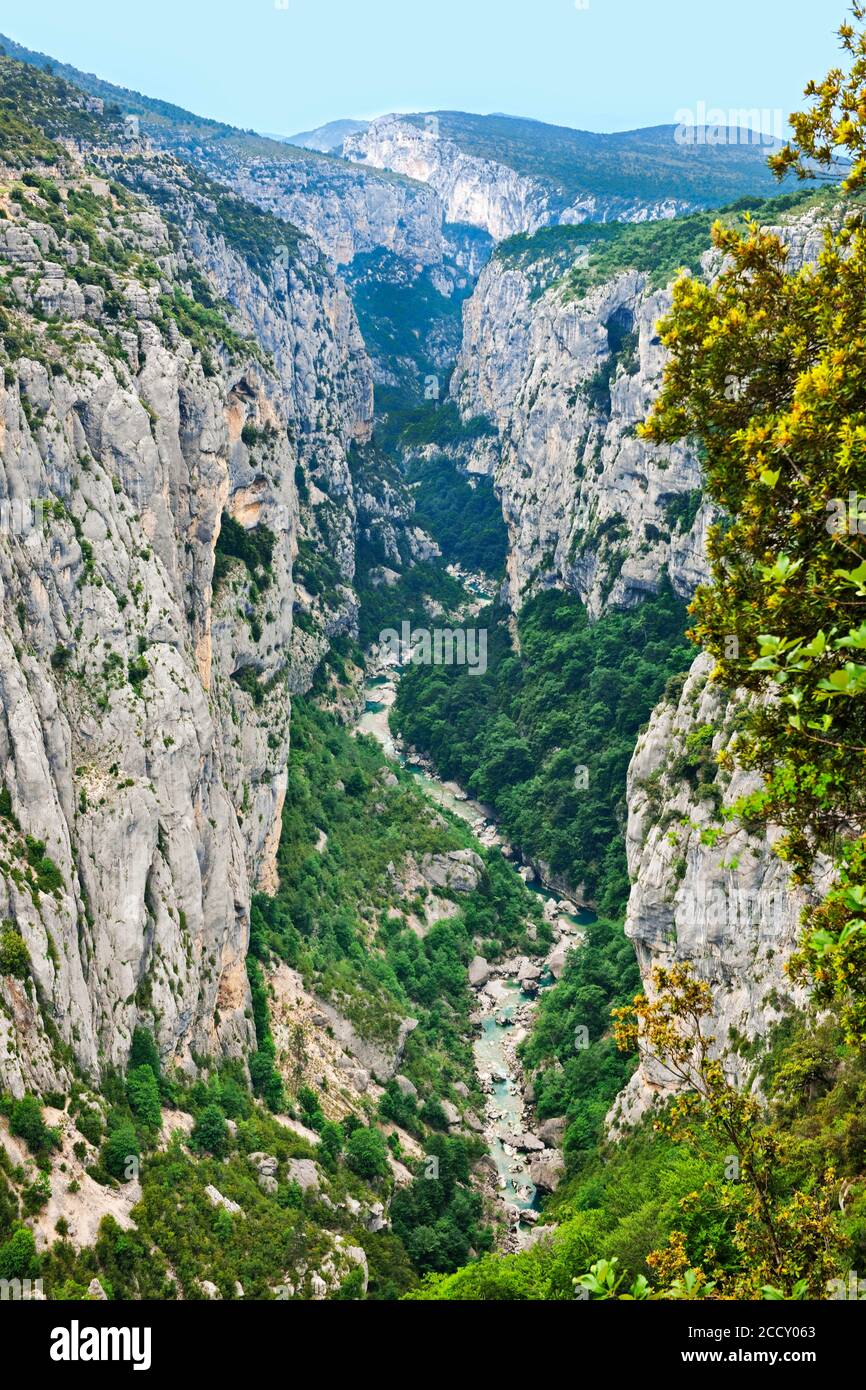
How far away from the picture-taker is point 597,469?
129 metres

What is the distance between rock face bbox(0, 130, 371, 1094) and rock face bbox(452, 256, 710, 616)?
46.7m

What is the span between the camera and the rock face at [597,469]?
11119 centimetres

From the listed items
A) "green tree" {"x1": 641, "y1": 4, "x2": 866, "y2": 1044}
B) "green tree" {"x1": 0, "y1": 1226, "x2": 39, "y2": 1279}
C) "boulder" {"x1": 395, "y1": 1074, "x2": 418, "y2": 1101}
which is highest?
"green tree" {"x1": 641, "y1": 4, "x2": 866, "y2": 1044}

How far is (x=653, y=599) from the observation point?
11262 centimetres

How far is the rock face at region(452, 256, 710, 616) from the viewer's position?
365 ft

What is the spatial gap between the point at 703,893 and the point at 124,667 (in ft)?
103

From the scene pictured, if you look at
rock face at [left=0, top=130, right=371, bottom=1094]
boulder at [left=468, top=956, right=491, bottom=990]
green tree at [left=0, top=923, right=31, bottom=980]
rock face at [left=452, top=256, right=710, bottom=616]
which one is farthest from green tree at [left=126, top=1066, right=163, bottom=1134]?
rock face at [left=452, top=256, right=710, bottom=616]

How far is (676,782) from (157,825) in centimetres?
2967

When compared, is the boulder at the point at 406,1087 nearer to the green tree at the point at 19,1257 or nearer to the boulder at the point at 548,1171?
the boulder at the point at 548,1171

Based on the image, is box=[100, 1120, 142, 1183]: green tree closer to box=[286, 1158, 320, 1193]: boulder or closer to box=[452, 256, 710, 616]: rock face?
box=[286, 1158, 320, 1193]: boulder

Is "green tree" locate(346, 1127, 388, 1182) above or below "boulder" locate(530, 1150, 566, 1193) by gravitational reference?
above

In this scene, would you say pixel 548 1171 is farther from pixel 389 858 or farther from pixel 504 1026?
pixel 389 858
